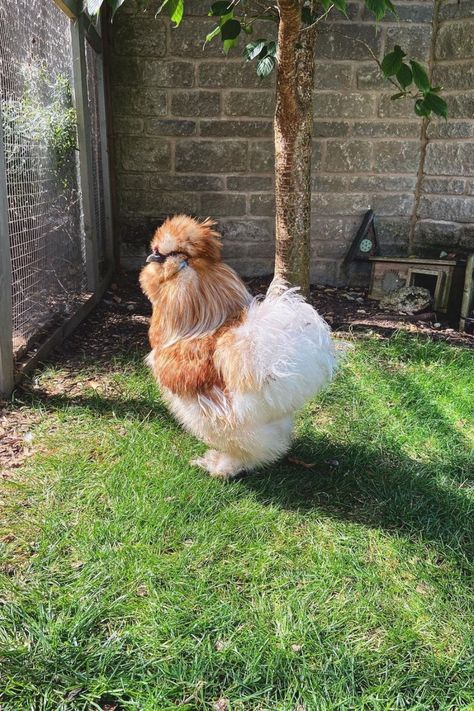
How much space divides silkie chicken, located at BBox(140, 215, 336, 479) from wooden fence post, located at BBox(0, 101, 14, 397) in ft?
2.90

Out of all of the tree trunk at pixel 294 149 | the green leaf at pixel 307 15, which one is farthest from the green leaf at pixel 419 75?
the green leaf at pixel 307 15

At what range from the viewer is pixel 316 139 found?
5707 mm

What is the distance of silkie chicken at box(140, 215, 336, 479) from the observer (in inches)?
85.9

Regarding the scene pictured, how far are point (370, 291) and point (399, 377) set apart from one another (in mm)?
2079

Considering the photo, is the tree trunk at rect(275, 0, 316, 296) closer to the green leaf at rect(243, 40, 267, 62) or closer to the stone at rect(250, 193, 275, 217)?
the green leaf at rect(243, 40, 267, 62)

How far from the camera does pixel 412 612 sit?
1908 mm

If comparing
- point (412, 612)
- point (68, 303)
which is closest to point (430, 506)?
point (412, 612)

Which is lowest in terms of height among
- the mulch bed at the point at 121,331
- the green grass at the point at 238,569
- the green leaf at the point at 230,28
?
the green grass at the point at 238,569

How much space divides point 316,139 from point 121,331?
2.92m

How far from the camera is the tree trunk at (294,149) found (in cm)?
348

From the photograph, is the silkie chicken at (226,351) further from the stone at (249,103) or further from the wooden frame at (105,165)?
the stone at (249,103)

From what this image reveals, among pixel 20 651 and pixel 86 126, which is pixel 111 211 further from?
pixel 20 651

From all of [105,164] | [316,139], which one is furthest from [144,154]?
[316,139]

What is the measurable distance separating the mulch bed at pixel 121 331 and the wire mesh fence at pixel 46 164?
0.79 feet
